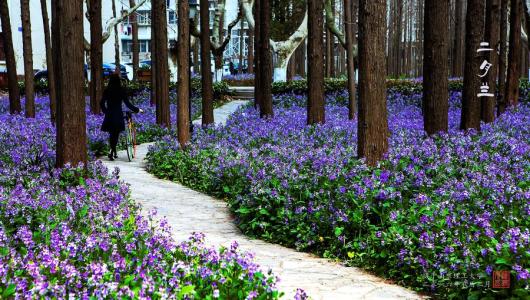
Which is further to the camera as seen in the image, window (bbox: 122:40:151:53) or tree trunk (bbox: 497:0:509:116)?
window (bbox: 122:40:151:53)

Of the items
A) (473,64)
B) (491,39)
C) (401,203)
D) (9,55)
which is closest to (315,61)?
(473,64)

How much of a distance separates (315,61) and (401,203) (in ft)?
35.0

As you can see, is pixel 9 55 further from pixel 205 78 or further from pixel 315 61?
pixel 315 61

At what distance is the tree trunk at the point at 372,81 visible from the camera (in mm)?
10203

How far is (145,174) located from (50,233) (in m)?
8.47

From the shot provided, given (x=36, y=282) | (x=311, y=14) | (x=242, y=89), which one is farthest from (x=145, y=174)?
(x=242, y=89)

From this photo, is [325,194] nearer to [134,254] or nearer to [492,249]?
[492,249]

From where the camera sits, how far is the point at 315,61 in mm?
18219

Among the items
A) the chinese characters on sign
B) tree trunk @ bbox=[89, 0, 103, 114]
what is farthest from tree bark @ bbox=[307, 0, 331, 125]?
tree trunk @ bbox=[89, 0, 103, 114]

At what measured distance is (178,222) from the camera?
9.67 meters

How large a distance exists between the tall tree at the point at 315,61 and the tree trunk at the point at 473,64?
165 inches

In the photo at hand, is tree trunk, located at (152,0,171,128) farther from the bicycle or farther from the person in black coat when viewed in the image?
the person in black coat

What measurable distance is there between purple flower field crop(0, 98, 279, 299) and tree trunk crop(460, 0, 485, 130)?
346 inches

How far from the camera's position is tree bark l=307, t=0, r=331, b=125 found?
58.7 ft
